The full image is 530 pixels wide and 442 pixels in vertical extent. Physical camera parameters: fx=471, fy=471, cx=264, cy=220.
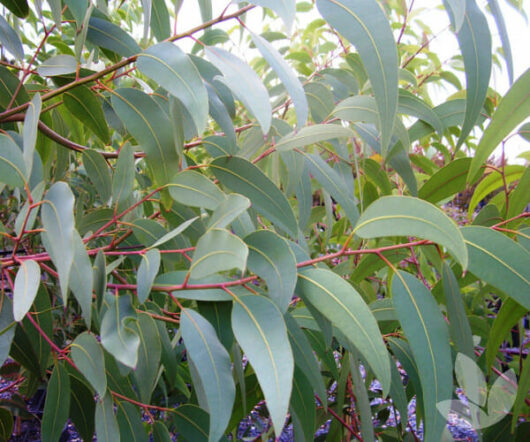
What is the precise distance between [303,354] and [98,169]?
1.17 feet

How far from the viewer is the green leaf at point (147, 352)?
516 millimetres

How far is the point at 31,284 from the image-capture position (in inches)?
15.8

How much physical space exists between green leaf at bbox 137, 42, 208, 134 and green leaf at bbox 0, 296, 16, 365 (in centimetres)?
28

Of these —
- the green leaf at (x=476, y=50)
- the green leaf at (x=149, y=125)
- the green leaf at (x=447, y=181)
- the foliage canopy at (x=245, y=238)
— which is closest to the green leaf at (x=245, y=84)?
the foliage canopy at (x=245, y=238)

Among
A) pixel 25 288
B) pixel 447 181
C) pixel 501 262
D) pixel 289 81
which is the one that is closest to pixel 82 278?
pixel 25 288

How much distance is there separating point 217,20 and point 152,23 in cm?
18

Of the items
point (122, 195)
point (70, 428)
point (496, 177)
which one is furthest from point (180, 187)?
point (70, 428)

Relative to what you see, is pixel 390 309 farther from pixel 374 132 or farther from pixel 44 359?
pixel 44 359

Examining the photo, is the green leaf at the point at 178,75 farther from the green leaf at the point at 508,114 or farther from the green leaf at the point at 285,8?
the green leaf at the point at 508,114

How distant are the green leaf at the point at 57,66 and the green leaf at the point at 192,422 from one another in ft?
1.39

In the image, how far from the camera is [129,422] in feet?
1.86

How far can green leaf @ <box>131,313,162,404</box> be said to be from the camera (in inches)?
20.3

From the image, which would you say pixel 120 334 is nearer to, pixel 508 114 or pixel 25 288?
pixel 25 288

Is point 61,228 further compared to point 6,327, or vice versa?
point 6,327
